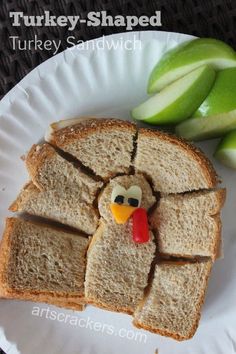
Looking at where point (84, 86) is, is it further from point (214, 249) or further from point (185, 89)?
point (214, 249)

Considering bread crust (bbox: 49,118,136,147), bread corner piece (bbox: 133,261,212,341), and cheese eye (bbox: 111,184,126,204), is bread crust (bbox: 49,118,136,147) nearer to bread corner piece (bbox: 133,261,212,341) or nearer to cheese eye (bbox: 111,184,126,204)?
cheese eye (bbox: 111,184,126,204)

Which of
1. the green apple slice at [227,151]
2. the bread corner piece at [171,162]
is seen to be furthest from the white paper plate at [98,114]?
the bread corner piece at [171,162]

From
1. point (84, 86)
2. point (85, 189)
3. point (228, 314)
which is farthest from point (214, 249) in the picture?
point (84, 86)

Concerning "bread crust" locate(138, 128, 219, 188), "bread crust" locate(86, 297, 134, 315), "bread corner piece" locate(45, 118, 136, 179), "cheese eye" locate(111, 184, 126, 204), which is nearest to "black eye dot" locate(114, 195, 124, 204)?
"cheese eye" locate(111, 184, 126, 204)

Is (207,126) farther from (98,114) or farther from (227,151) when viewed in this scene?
(98,114)

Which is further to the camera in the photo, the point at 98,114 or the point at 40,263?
the point at 98,114

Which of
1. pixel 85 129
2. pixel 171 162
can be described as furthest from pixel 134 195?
pixel 85 129
